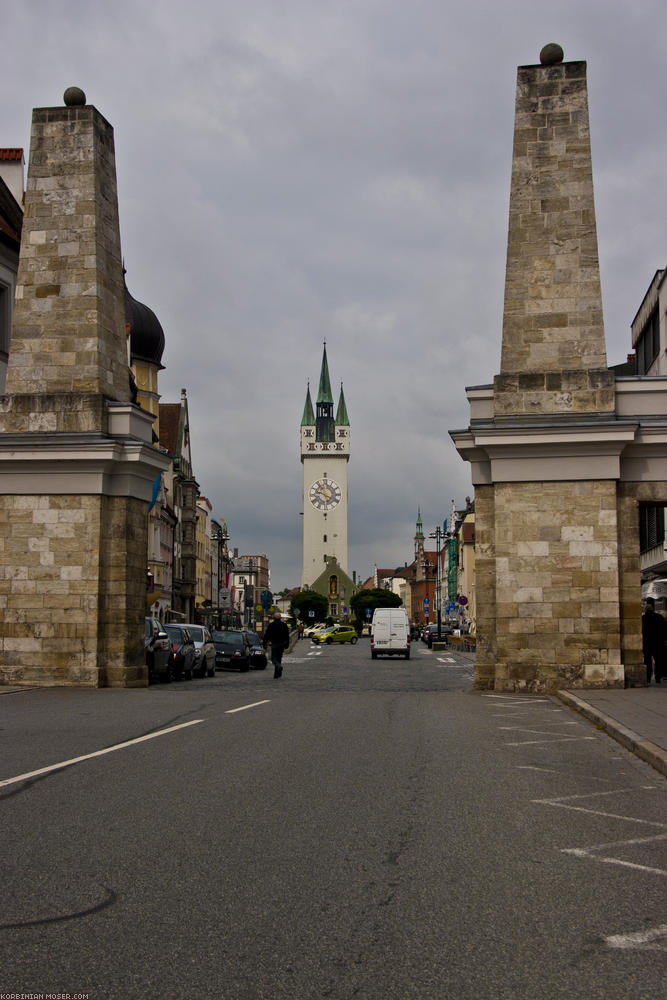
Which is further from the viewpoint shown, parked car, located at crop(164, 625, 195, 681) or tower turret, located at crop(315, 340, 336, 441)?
tower turret, located at crop(315, 340, 336, 441)

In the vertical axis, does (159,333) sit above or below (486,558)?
above

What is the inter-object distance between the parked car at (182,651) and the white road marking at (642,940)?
22662 millimetres

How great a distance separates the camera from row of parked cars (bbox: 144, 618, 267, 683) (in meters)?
24.1

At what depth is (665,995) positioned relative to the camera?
148 inches

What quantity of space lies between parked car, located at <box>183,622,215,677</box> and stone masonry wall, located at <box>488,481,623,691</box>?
40.0 feet

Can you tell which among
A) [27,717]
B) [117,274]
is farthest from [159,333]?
[27,717]

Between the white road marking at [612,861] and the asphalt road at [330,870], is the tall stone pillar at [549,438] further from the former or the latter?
the white road marking at [612,861]

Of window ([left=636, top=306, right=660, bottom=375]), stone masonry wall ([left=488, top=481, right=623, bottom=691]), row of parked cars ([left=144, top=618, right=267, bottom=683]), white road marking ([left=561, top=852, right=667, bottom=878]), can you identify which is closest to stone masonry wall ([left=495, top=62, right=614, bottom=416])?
stone masonry wall ([left=488, top=481, right=623, bottom=691])

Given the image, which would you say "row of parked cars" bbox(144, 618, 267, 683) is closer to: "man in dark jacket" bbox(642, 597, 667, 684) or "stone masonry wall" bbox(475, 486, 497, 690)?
"stone masonry wall" bbox(475, 486, 497, 690)

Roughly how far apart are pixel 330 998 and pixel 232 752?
6465 millimetres

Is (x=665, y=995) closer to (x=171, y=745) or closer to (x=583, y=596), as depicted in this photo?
(x=171, y=745)

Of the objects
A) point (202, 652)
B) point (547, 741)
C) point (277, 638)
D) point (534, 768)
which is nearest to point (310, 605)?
point (202, 652)

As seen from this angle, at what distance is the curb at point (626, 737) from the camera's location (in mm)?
9297

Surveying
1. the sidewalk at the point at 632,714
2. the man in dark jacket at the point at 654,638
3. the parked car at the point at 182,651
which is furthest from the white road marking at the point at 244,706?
the parked car at the point at 182,651
